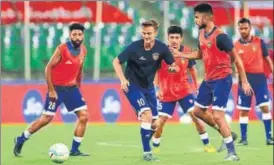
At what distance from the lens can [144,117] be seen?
12711 mm

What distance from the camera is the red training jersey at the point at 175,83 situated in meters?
15.1

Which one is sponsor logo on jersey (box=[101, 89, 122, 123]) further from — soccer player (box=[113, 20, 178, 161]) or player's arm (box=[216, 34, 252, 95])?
player's arm (box=[216, 34, 252, 95])

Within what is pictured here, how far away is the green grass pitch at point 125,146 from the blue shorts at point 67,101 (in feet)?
2.45

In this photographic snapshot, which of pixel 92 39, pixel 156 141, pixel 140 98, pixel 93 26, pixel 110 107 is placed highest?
pixel 93 26

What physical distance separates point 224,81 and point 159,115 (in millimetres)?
2461

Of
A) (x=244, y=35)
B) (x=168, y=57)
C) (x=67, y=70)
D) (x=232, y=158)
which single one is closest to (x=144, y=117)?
(x=168, y=57)

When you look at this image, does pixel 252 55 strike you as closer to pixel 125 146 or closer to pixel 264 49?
pixel 264 49

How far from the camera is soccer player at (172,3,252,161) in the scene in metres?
12.4

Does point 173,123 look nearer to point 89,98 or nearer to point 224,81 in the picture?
point 89,98

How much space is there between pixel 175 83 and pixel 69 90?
2.10 m

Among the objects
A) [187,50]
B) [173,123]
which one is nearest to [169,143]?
[187,50]

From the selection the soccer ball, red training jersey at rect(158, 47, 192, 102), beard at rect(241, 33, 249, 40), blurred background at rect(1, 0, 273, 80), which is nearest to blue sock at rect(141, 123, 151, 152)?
the soccer ball

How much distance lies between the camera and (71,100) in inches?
545

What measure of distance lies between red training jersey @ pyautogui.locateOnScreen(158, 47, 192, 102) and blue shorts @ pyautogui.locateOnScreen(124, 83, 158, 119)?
1588 mm
